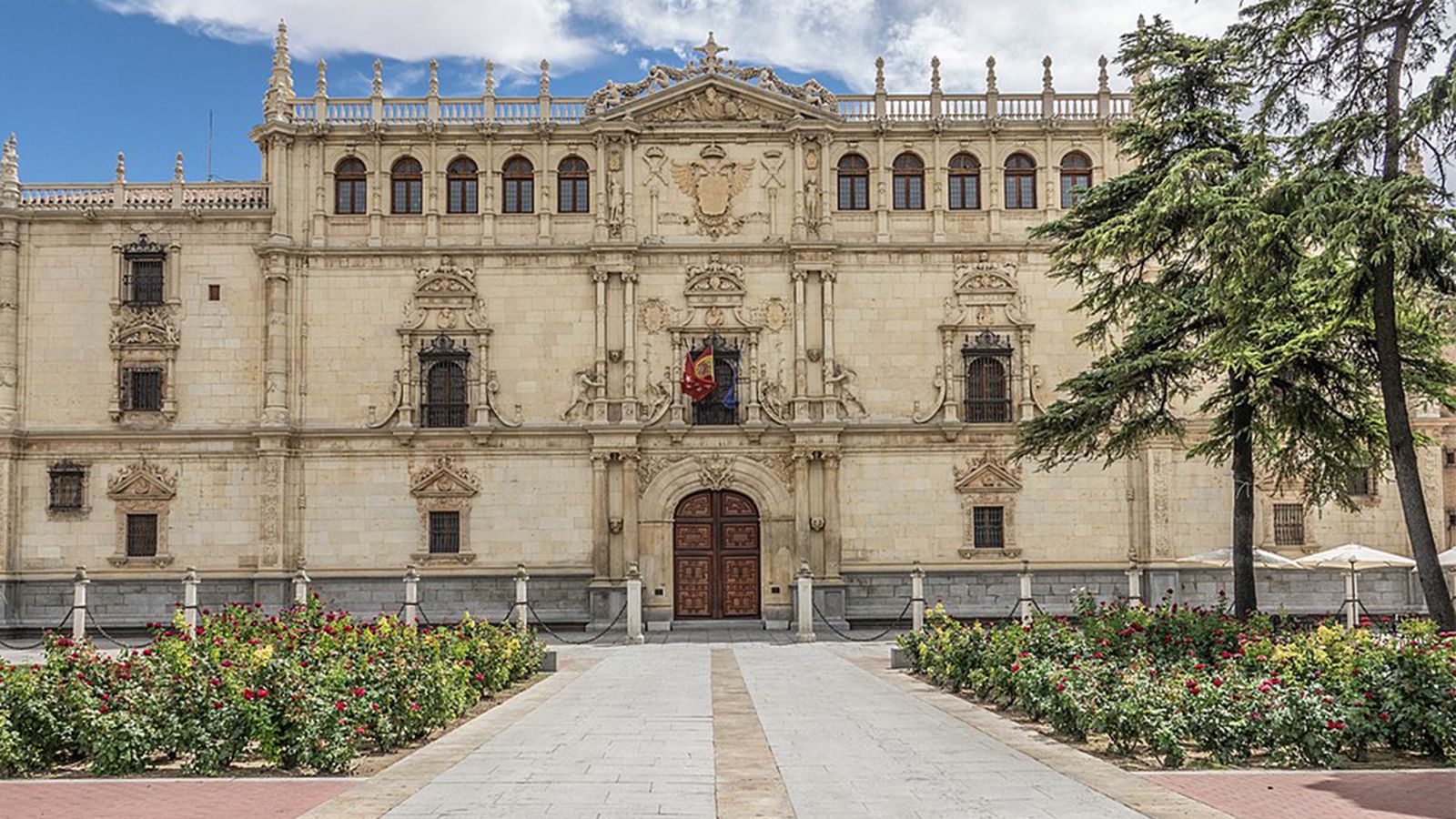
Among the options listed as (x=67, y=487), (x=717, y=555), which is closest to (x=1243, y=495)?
(x=717, y=555)

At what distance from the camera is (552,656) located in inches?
1078

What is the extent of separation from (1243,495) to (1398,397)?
4.98 m

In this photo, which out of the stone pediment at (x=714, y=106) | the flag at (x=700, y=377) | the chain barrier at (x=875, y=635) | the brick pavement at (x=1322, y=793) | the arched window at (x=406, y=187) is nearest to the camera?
the brick pavement at (x=1322, y=793)

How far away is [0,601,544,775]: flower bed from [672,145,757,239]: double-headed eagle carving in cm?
2422

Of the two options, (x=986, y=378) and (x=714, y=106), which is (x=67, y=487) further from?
(x=986, y=378)

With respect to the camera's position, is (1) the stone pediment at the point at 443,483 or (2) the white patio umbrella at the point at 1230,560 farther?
(1) the stone pediment at the point at 443,483

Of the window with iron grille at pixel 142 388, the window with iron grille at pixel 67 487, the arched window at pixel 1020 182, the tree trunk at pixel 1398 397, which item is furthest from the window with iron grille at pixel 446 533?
the tree trunk at pixel 1398 397

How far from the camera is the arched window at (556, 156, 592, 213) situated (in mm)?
39719

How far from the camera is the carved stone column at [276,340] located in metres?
38.3

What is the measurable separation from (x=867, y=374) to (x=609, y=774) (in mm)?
25932

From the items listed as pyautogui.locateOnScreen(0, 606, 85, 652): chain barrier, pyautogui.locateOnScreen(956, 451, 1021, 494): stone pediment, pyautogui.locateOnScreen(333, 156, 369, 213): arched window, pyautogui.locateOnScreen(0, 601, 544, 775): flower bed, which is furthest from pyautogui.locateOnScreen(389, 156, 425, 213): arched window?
pyautogui.locateOnScreen(0, 601, 544, 775): flower bed

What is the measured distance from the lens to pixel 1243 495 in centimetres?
2398

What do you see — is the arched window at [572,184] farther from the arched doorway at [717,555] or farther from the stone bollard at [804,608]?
the stone bollard at [804,608]

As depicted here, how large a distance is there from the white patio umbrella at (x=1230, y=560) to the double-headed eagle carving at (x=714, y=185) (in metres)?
15.4
